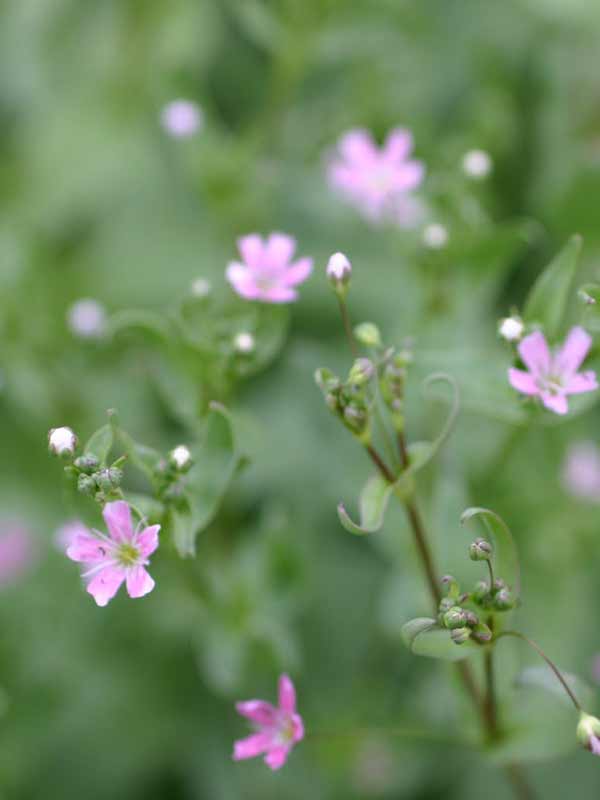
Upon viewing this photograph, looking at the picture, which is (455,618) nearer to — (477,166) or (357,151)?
(477,166)

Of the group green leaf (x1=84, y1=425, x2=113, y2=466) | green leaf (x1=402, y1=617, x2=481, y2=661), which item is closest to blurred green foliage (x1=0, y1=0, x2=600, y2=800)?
green leaf (x1=84, y1=425, x2=113, y2=466)

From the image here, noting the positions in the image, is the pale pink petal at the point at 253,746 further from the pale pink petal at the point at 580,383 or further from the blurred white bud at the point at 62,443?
the pale pink petal at the point at 580,383

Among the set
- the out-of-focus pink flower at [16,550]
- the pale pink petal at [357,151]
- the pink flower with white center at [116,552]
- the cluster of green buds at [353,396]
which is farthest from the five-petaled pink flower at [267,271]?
the out-of-focus pink flower at [16,550]

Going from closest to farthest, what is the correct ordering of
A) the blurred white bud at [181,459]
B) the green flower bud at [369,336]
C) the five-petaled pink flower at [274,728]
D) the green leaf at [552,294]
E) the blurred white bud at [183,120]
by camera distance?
the five-petaled pink flower at [274,728], the blurred white bud at [181,459], the green flower bud at [369,336], the green leaf at [552,294], the blurred white bud at [183,120]

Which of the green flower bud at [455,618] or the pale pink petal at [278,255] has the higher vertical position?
the pale pink petal at [278,255]

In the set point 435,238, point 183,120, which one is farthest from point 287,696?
point 183,120

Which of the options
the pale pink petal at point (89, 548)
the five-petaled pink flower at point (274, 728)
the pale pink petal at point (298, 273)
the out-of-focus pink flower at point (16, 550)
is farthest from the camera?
the out-of-focus pink flower at point (16, 550)
